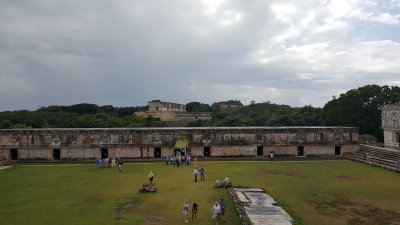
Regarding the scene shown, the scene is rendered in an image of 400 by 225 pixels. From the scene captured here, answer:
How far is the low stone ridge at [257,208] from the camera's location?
9.34 meters

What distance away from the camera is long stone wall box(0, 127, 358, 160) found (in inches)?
878

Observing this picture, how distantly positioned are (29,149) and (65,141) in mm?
2501

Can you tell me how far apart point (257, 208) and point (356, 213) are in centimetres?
326

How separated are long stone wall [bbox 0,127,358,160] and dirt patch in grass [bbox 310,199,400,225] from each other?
37.9 feet

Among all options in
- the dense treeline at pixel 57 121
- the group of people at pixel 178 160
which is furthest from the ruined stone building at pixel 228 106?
the group of people at pixel 178 160

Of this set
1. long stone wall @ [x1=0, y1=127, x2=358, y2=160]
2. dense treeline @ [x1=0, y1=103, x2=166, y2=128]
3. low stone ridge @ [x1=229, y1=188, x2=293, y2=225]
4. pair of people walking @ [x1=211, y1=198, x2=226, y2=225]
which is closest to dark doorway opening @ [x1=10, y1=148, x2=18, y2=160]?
long stone wall @ [x1=0, y1=127, x2=358, y2=160]

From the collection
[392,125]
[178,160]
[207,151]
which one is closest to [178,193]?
[178,160]

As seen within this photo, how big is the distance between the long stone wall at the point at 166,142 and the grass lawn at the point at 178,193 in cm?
245

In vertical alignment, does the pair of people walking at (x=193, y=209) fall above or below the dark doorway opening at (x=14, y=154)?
below

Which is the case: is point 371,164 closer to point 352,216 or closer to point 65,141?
point 352,216

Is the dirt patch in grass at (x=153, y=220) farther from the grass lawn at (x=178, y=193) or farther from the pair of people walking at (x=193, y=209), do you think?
the pair of people walking at (x=193, y=209)

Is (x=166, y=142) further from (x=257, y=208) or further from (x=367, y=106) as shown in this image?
(x=367, y=106)

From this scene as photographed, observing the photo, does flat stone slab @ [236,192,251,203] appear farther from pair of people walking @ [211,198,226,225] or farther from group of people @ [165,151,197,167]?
group of people @ [165,151,197,167]

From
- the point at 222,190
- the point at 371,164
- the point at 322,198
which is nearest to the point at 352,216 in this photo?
the point at 322,198
